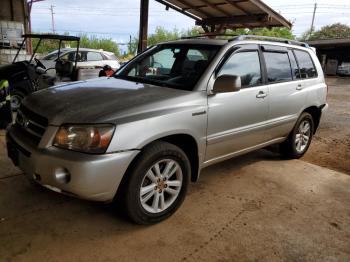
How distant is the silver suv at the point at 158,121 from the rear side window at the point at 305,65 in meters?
0.15

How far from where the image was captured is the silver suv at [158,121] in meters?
2.69

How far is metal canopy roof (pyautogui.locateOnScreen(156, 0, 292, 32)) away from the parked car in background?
20024 mm

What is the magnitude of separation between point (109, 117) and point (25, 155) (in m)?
0.83

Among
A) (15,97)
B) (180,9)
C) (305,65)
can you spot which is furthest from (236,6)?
(15,97)

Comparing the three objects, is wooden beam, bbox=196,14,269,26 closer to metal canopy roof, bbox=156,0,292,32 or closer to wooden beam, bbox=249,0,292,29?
metal canopy roof, bbox=156,0,292,32

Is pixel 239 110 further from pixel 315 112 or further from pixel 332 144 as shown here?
pixel 332 144

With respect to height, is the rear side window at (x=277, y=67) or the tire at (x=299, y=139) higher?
the rear side window at (x=277, y=67)

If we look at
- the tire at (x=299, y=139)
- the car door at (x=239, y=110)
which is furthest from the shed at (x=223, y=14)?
the car door at (x=239, y=110)

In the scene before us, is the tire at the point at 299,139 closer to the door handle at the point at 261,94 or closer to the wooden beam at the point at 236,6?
the door handle at the point at 261,94

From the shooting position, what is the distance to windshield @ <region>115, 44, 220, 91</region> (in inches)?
142

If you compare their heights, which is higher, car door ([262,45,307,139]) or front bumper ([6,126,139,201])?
car door ([262,45,307,139])

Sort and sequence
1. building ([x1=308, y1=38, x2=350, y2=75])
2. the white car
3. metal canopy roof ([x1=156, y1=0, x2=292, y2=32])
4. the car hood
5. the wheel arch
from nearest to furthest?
the car hood → the wheel arch → metal canopy roof ([x1=156, y1=0, x2=292, y2=32]) → the white car → building ([x1=308, y1=38, x2=350, y2=75])

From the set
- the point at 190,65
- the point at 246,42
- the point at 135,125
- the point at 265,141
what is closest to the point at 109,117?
the point at 135,125

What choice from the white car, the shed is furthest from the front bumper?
the white car
